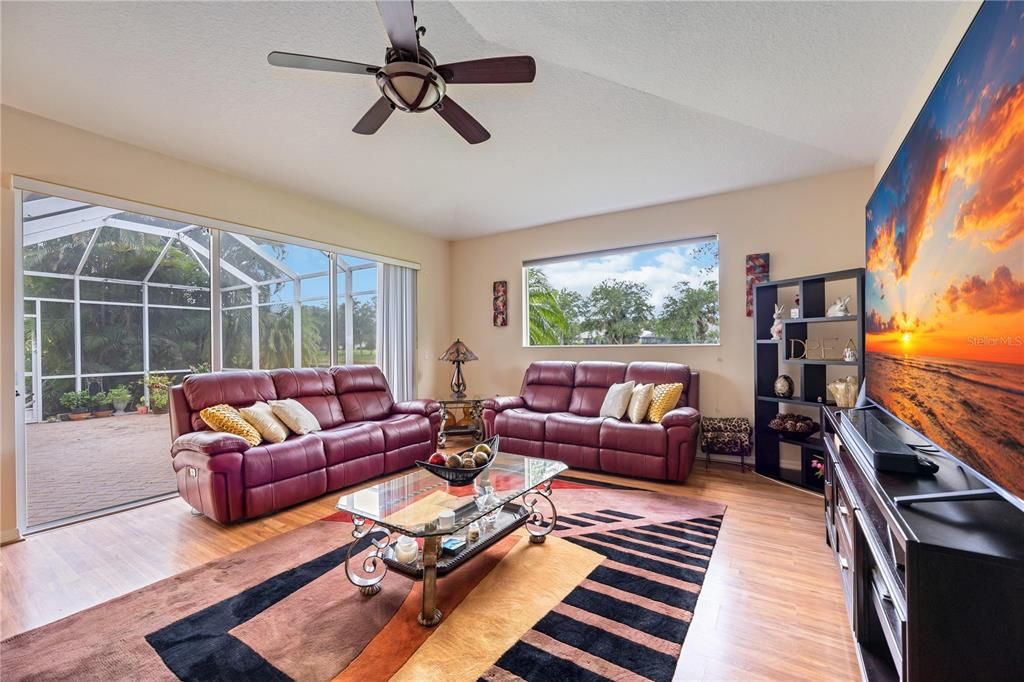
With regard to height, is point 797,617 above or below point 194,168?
below

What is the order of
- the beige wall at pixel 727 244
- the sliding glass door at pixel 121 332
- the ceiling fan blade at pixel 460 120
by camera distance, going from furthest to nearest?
the beige wall at pixel 727 244 → the sliding glass door at pixel 121 332 → the ceiling fan blade at pixel 460 120

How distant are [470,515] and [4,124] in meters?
3.65

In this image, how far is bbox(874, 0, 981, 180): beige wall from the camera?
171 cm

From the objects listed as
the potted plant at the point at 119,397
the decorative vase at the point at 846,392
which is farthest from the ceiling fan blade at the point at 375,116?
the decorative vase at the point at 846,392

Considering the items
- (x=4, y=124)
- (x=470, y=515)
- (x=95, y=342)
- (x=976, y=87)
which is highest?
(x=4, y=124)

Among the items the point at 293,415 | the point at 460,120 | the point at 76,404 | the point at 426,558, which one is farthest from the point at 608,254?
the point at 76,404

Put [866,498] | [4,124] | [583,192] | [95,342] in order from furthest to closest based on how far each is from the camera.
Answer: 1. [583,192]
2. [95,342]
3. [4,124]
4. [866,498]

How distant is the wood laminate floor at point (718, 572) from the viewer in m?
1.58

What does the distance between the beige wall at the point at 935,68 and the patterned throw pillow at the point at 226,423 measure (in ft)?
13.3

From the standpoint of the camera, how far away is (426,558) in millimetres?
1799

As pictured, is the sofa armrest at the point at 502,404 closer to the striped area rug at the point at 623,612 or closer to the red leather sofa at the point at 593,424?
the red leather sofa at the point at 593,424

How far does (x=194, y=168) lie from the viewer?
11.2ft

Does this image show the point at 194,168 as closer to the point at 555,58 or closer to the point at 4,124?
the point at 4,124

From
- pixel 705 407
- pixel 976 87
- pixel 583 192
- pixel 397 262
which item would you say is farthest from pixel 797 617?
pixel 397 262
